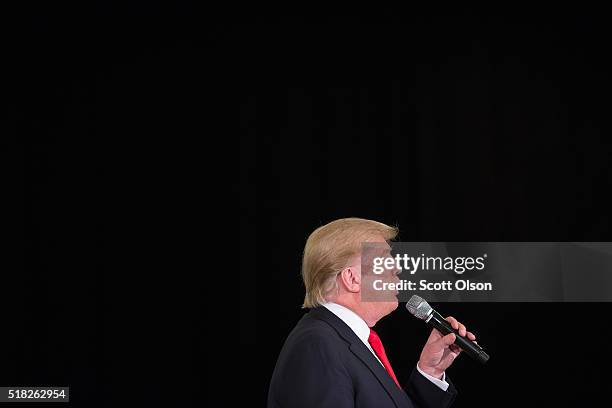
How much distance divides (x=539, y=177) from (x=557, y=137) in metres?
0.18

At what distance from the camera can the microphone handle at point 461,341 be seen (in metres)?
1.77

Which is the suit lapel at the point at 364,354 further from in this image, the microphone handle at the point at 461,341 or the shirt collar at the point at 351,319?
the microphone handle at the point at 461,341

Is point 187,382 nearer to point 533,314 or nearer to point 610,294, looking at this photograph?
point 533,314

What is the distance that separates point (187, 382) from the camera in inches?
123

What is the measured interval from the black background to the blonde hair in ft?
4.51

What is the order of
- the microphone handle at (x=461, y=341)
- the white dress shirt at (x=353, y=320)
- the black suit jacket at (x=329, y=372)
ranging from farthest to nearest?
the microphone handle at (x=461, y=341) → the white dress shirt at (x=353, y=320) → the black suit jacket at (x=329, y=372)

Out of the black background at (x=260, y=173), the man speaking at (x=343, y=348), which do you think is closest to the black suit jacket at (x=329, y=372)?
the man speaking at (x=343, y=348)

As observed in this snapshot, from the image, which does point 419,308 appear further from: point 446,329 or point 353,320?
point 353,320

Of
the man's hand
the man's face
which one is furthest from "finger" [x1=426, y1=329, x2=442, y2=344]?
the man's face

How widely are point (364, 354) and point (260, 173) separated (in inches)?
64.1

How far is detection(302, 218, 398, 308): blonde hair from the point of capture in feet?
5.49

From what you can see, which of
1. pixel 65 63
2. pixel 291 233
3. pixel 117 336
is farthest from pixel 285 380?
pixel 65 63

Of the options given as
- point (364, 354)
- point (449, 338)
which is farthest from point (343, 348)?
point (449, 338)

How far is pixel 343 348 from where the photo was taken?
1.58 metres
